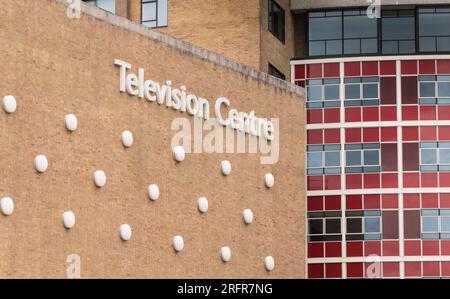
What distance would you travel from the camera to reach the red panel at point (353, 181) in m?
64.9

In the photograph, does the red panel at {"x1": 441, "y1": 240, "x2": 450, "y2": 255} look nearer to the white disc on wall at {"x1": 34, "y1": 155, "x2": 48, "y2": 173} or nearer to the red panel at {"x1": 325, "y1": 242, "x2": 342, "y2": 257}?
the red panel at {"x1": 325, "y1": 242, "x2": 342, "y2": 257}

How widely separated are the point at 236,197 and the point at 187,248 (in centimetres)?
407

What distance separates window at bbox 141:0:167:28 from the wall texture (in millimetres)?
7584

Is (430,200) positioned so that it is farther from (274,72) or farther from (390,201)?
(274,72)

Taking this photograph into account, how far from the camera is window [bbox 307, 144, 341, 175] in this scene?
214 feet

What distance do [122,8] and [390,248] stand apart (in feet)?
53.8

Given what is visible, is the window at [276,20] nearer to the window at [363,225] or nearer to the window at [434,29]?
the window at [434,29]

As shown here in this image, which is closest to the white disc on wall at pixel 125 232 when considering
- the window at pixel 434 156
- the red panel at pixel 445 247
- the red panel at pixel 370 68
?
the red panel at pixel 445 247

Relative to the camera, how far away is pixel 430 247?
210 feet

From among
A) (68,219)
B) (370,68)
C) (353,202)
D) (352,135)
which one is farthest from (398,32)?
(68,219)

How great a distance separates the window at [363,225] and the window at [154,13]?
13.1 meters

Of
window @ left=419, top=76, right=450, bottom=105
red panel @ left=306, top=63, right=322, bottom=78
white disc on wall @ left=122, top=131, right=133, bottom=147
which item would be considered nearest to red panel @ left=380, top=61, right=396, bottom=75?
window @ left=419, top=76, right=450, bottom=105
